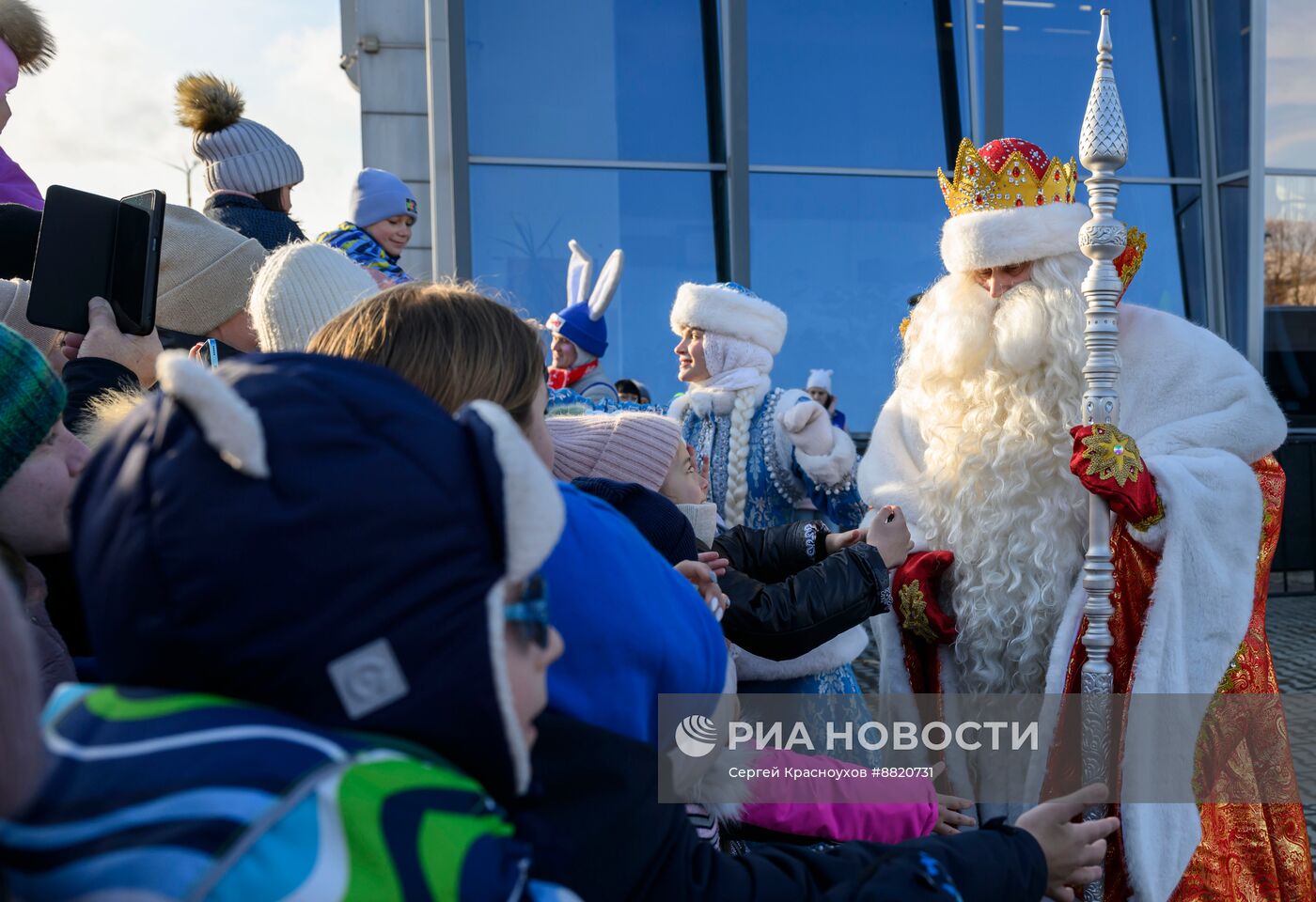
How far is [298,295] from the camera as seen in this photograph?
6.49ft

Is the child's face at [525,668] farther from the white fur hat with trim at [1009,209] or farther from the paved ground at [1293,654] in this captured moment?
the paved ground at [1293,654]

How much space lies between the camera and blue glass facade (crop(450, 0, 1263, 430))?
8680mm

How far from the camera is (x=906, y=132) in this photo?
9375 millimetres

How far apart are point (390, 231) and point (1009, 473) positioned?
241 centimetres

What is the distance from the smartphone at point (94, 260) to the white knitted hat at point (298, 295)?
0.25 meters

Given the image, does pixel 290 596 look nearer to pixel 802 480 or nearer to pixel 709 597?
pixel 709 597

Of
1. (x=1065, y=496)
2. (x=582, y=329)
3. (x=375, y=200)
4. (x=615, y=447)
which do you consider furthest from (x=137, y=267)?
(x=582, y=329)

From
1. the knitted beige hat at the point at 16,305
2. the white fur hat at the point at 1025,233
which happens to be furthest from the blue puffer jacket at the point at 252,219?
the white fur hat at the point at 1025,233

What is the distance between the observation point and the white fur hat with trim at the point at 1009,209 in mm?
3139

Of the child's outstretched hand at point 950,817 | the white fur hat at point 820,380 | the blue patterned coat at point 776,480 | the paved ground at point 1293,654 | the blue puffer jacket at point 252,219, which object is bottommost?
the paved ground at point 1293,654

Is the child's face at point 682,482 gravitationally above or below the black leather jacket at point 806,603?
above

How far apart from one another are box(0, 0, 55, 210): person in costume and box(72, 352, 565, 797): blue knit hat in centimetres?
265

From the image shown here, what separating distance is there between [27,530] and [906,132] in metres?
8.80

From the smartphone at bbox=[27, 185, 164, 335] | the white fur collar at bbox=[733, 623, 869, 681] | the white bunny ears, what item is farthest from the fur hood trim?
the white bunny ears
